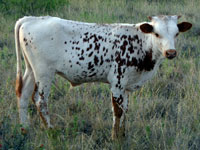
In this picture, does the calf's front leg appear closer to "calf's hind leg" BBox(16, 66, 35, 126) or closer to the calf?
the calf

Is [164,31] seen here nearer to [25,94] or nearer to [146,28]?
[146,28]

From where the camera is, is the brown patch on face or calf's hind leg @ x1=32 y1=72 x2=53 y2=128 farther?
the brown patch on face

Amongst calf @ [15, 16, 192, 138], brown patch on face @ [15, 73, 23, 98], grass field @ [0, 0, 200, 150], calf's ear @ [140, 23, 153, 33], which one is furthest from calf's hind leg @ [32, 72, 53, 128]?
calf's ear @ [140, 23, 153, 33]

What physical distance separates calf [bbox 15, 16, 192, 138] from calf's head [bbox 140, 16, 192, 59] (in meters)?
0.05

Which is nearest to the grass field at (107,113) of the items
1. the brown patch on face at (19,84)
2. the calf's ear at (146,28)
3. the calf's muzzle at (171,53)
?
the brown patch on face at (19,84)

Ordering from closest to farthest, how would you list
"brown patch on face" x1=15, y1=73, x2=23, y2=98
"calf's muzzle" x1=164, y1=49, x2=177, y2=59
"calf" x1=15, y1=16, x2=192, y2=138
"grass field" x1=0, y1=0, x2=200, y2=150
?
"calf's muzzle" x1=164, y1=49, x2=177, y2=59 → "grass field" x1=0, y1=0, x2=200, y2=150 → "calf" x1=15, y1=16, x2=192, y2=138 → "brown patch on face" x1=15, y1=73, x2=23, y2=98

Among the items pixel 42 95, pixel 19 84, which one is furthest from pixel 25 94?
pixel 42 95

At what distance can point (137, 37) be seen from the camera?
426cm

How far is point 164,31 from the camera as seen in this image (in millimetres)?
3830

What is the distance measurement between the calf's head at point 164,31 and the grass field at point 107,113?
3.38 feet

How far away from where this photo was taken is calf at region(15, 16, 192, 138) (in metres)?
4.14

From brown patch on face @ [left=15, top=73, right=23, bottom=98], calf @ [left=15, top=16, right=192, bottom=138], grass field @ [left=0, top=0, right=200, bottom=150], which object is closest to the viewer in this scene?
grass field @ [left=0, top=0, right=200, bottom=150]

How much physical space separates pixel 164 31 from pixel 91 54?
40.5 inches

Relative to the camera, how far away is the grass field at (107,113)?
3873 mm
